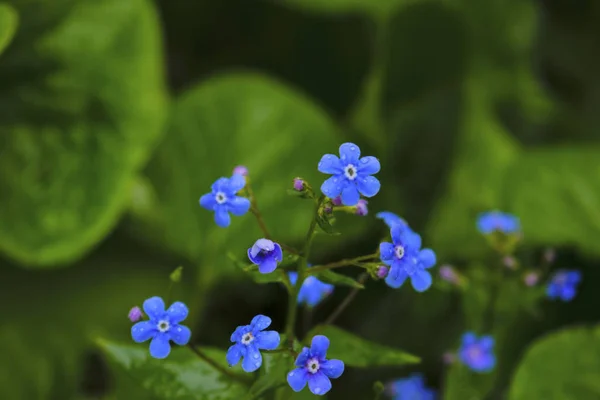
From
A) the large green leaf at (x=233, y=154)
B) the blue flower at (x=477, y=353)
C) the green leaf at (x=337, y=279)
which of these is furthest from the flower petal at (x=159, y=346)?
the large green leaf at (x=233, y=154)

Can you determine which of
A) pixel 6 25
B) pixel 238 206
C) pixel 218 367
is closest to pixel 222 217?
pixel 238 206

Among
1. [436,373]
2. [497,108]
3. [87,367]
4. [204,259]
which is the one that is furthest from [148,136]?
[497,108]

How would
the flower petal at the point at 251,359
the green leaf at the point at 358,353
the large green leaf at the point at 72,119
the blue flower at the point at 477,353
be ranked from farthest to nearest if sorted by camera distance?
the large green leaf at the point at 72,119, the blue flower at the point at 477,353, the green leaf at the point at 358,353, the flower petal at the point at 251,359

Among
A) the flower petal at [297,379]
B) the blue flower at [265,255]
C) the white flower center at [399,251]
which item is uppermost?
the blue flower at [265,255]

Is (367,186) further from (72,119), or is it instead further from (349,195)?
(72,119)

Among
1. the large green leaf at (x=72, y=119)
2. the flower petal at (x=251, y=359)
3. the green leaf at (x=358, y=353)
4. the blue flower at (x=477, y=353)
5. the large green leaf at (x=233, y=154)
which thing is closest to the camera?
the flower petal at (x=251, y=359)

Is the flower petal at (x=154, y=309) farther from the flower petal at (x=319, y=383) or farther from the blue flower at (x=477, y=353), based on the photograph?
the blue flower at (x=477, y=353)

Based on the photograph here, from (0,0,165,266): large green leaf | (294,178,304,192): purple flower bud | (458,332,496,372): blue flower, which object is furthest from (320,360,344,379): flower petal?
(0,0,165,266): large green leaf
